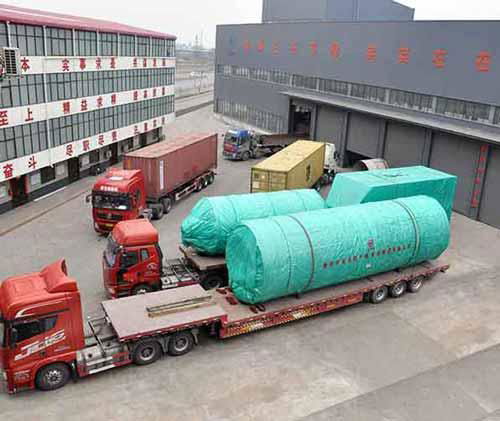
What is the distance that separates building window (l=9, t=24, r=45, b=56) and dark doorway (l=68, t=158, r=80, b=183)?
7.18 meters

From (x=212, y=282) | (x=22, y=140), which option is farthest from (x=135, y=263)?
(x=22, y=140)

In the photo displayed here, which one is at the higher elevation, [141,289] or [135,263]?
[135,263]

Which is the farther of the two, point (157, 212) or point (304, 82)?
point (304, 82)

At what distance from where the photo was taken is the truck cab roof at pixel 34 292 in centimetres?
1091

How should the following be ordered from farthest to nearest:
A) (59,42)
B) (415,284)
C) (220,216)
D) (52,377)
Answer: (59,42) < (415,284) < (220,216) < (52,377)

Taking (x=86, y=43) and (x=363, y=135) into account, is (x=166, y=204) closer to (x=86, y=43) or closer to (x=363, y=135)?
(x=86, y=43)

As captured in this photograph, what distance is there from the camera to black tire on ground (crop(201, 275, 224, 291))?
54.4ft

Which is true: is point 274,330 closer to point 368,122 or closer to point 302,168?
point 302,168

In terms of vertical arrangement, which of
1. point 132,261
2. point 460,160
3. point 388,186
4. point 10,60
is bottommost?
point 132,261

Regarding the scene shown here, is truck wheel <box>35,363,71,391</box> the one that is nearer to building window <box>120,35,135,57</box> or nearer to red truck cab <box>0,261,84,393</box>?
red truck cab <box>0,261,84,393</box>

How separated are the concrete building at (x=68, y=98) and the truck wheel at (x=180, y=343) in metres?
14.1

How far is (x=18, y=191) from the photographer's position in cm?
2502

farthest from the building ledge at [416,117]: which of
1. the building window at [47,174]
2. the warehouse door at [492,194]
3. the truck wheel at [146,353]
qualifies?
the building window at [47,174]

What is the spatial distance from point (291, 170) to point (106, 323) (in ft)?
44.1
